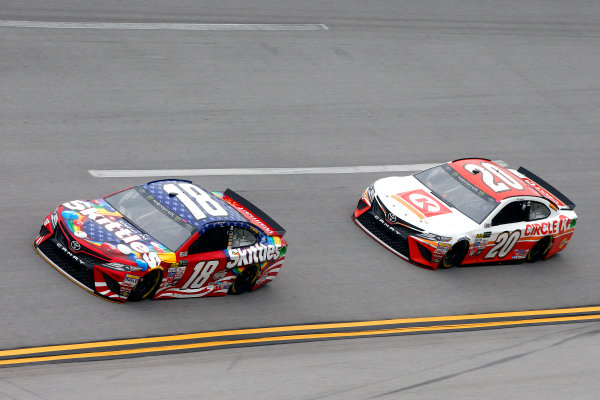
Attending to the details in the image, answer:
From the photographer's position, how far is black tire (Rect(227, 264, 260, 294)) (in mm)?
12398

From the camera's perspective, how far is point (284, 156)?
1761 cm

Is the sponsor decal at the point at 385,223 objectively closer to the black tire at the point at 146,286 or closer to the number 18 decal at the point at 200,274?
the number 18 decal at the point at 200,274

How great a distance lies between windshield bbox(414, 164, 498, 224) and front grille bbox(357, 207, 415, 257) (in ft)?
3.85

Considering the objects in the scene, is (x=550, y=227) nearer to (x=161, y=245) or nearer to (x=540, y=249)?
(x=540, y=249)

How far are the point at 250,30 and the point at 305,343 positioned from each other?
502 inches

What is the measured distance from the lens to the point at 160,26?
22.0 meters

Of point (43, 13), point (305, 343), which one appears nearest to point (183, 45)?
point (43, 13)

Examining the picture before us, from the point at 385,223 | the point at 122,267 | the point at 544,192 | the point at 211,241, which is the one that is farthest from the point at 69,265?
the point at 544,192

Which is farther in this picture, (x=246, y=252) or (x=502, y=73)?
(x=502, y=73)

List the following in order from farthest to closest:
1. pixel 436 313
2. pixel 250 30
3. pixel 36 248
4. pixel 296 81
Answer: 1. pixel 250 30
2. pixel 296 81
3. pixel 436 313
4. pixel 36 248

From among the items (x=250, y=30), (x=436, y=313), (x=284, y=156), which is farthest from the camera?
(x=250, y=30)

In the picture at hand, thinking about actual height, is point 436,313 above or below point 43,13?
below

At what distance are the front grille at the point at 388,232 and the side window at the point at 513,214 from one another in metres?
1.59

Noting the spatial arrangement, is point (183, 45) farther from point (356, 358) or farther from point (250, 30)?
point (356, 358)
